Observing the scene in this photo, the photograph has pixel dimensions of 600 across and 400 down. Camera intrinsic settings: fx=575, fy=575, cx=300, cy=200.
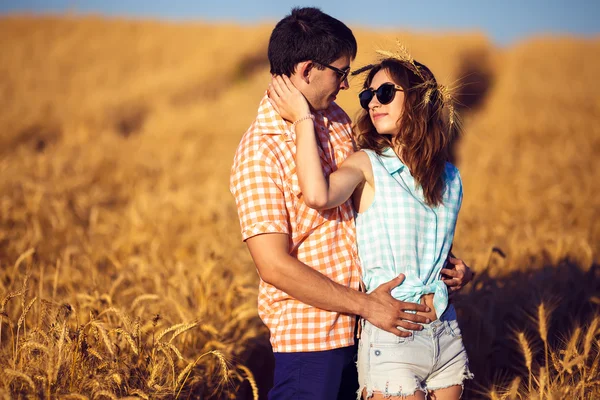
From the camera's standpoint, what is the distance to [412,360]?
2.13 m

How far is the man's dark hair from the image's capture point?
233 centimetres

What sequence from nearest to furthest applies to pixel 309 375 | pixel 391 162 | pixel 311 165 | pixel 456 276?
pixel 311 165, pixel 309 375, pixel 391 162, pixel 456 276

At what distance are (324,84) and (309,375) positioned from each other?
116cm

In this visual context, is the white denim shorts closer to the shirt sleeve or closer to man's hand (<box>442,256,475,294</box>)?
man's hand (<box>442,256,475,294</box>)

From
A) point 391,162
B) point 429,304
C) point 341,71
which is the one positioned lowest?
point 429,304

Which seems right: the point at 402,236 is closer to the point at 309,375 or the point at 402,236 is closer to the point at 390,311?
the point at 390,311

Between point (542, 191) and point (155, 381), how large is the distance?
6154mm

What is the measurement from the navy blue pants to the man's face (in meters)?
1.01

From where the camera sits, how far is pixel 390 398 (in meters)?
2.10

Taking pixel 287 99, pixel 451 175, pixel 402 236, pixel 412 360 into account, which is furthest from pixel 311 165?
pixel 412 360

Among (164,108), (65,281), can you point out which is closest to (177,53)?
(164,108)

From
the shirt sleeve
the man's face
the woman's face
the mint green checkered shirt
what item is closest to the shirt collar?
the mint green checkered shirt

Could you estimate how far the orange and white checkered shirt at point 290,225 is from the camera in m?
2.15

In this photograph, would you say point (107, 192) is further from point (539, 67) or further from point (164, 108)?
point (539, 67)
